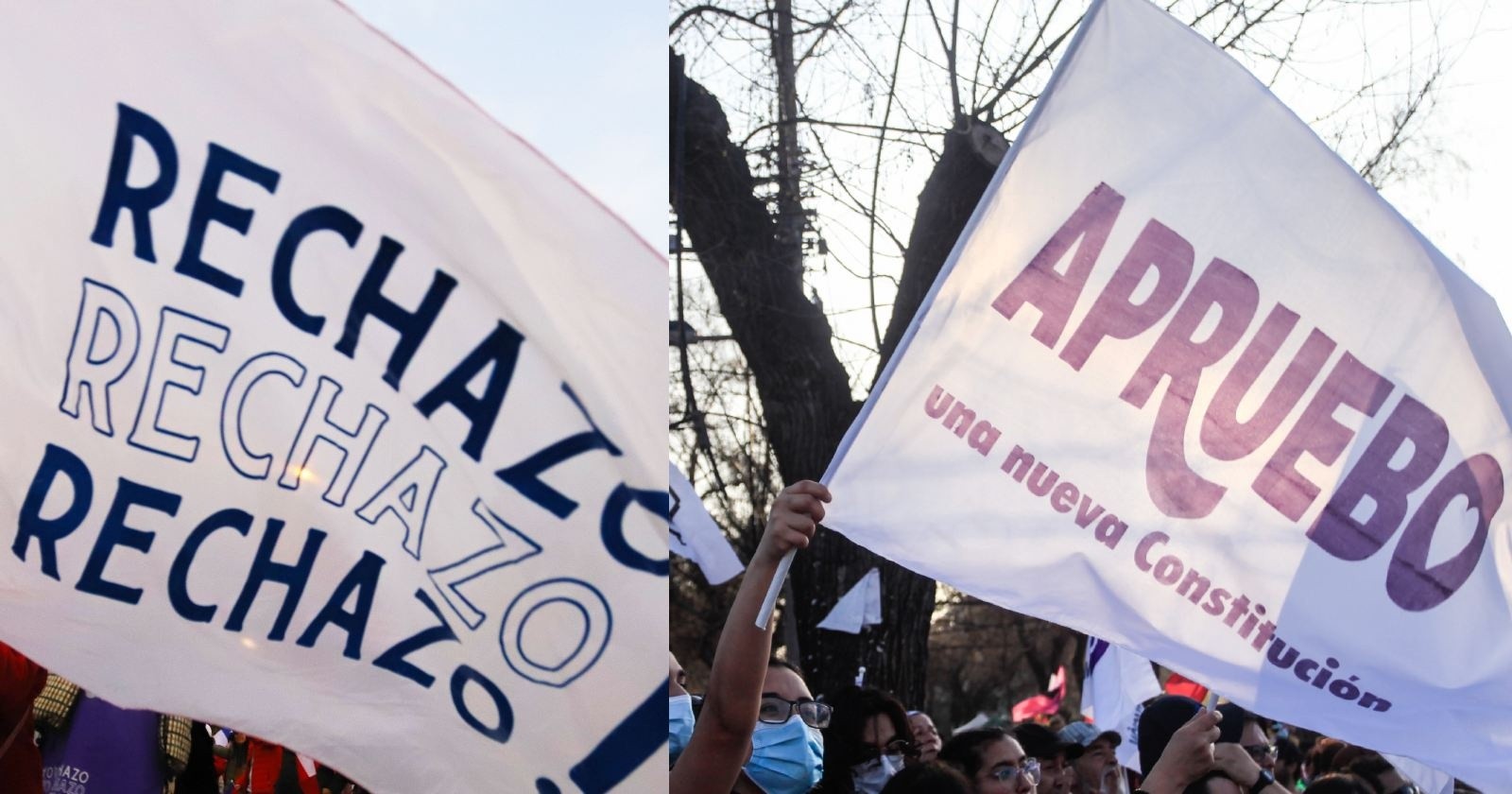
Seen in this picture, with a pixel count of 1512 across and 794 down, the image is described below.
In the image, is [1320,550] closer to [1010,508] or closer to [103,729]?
[1010,508]

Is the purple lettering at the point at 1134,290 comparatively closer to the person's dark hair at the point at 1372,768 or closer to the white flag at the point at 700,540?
the person's dark hair at the point at 1372,768

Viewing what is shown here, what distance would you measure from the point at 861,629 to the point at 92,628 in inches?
290

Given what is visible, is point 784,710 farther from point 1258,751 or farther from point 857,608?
point 857,608

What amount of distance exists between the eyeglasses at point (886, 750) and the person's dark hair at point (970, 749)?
0.11m

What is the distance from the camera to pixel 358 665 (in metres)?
2.81

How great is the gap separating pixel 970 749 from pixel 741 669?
1.71 metres

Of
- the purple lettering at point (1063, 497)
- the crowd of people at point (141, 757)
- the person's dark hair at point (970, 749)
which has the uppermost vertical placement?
the purple lettering at point (1063, 497)

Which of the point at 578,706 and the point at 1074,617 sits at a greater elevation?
the point at 1074,617

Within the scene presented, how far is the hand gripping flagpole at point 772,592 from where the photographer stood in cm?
326

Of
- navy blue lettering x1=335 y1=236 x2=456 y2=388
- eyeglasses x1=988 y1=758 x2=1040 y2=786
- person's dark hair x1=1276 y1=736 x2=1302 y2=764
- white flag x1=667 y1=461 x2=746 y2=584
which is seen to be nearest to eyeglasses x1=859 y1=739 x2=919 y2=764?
eyeglasses x1=988 y1=758 x2=1040 y2=786

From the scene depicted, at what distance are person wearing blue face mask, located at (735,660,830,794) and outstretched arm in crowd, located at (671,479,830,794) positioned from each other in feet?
3.00

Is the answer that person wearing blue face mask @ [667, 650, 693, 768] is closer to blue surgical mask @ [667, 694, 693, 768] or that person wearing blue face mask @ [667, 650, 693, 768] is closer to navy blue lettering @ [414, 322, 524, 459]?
blue surgical mask @ [667, 694, 693, 768]

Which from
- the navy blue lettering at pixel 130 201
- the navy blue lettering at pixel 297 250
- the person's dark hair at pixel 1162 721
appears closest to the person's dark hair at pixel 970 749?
the person's dark hair at pixel 1162 721

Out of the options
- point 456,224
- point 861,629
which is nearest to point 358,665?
point 456,224
